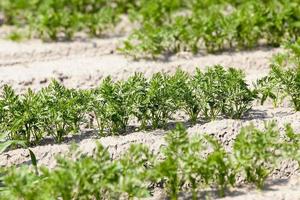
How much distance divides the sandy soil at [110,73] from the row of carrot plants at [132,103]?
15 centimetres

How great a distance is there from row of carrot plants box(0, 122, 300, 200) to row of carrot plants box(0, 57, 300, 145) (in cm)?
53

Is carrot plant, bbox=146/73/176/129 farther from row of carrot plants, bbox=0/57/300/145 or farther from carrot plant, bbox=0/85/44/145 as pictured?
carrot plant, bbox=0/85/44/145

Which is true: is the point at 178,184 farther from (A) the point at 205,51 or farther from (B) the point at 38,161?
(A) the point at 205,51

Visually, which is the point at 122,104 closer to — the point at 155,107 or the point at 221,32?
the point at 155,107

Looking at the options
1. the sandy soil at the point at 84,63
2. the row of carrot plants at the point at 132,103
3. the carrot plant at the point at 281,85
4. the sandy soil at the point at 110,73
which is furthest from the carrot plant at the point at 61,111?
the carrot plant at the point at 281,85

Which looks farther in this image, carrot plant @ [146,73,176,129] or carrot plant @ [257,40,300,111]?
carrot plant @ [257,40,300,111]

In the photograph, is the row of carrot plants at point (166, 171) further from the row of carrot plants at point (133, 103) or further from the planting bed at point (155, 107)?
the row of carrot plants at point (133, 103)

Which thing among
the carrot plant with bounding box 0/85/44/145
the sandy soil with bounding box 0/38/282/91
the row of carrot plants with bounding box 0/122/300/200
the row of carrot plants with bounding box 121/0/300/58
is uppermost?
the row of carrot plants with bounding box 121/0/300/58

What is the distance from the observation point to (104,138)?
22.5 feet

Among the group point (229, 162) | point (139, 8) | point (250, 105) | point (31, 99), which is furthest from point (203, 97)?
point (139, 8)

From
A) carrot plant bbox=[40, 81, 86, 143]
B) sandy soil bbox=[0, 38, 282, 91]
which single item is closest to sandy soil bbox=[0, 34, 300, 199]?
sandy soil bbox=[0, 38, 282, 91]

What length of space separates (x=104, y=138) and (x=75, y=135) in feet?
1.26

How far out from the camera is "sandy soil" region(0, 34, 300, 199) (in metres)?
6.63

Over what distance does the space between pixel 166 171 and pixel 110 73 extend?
115 inches
